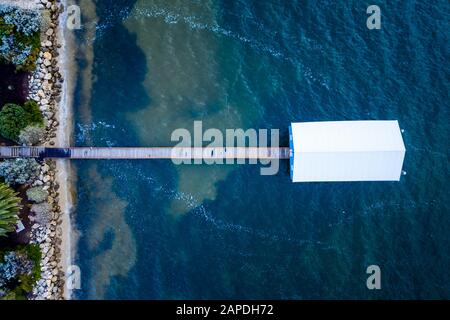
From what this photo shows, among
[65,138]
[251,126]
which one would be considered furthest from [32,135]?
[251,126]

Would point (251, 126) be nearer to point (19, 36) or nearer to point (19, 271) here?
point (19, 36)

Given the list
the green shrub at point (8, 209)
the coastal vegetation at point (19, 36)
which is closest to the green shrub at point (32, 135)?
the green shrub at point (8, 209)

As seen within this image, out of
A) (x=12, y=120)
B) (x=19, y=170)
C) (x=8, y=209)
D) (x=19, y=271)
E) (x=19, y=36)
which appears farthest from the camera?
(x=19, y=36)

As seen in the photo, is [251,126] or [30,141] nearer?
[30,141]

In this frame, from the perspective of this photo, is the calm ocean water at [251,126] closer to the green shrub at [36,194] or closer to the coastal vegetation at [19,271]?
the green shrub at [36,194]

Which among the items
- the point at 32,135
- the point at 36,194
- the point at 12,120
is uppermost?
the point at 12,120

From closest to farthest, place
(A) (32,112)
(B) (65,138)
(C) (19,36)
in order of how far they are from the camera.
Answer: (C) (19,36)
(A) (32,112)
(B) (65,138)
